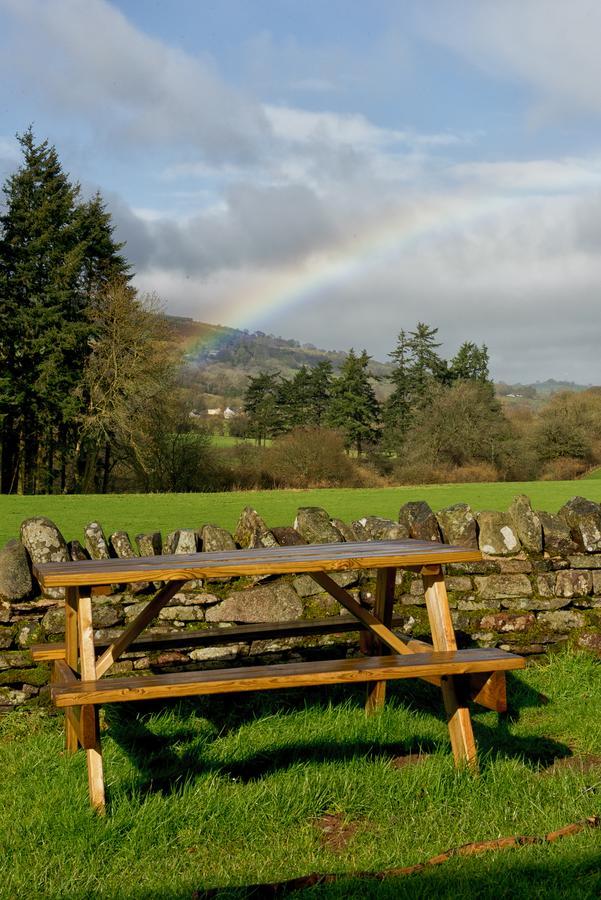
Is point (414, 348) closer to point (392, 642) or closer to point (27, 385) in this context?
point (27, 385)

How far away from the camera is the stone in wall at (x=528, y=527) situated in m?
5.98

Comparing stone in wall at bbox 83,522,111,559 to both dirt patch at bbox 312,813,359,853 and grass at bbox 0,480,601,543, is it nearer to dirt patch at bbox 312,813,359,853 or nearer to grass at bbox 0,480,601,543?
dirt patch at bbox 312,813,359,853

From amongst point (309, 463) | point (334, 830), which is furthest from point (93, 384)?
point (334, 830)

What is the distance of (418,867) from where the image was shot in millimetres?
2906

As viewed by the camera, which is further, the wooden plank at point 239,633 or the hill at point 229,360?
the hill at point 229,360

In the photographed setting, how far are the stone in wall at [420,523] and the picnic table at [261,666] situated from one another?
155 centimetres

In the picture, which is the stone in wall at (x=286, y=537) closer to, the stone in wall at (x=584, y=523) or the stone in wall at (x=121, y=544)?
the stone in wall at (x=121, y=544)

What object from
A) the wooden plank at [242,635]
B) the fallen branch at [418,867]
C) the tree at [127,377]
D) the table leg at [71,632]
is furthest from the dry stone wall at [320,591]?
the tree at [127,377]

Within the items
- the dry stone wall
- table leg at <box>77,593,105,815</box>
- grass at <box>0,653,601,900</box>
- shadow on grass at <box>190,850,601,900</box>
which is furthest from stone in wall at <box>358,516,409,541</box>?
shadow on grass at <box>190,850,601,900</box>

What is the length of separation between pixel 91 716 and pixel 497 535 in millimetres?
3411

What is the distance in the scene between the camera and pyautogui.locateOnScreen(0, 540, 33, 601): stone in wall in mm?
5008

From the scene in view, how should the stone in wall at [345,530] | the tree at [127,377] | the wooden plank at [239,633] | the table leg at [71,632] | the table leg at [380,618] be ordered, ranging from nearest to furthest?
the table leg at [71,632]
the table leg at [380,618]
the wooden plank at [239,633]
the stone in wall at [345,530]
the tree at [127,377]

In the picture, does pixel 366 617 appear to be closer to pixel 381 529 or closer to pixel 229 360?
pixel 381 529

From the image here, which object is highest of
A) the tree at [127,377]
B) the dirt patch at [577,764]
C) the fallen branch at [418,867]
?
the tree at [127,377]
